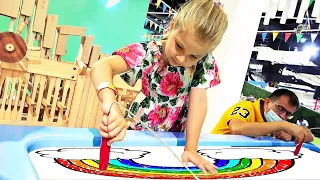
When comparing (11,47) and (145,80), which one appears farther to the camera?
(11,47)

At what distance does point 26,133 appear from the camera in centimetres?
67

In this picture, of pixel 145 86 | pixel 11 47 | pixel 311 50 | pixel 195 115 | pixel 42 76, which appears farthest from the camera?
pixel 311 50

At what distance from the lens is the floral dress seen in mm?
981

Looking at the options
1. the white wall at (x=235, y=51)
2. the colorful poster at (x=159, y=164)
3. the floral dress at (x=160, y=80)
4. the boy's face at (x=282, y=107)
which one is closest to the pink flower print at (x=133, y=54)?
the floral dress at (x=160, y=80)

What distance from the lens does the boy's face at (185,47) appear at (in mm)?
754

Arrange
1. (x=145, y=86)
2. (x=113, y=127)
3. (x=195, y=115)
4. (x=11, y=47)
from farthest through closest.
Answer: (x=11, y=47) < (x=145, y=86) < (x=195, y=115) < (x=113, y=127)

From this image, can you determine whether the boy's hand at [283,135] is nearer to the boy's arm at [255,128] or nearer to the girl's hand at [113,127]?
the boy's arm at [255,128]

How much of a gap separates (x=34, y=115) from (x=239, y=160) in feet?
3.62

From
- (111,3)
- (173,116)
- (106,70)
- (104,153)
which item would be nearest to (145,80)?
(173,116)

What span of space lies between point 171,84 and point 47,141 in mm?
437

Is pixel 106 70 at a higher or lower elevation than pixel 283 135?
higher

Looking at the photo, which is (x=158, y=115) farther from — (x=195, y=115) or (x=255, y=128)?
(x=255, y=128)

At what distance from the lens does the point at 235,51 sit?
242 cm

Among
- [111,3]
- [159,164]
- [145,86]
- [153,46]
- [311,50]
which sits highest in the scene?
[111,3]
